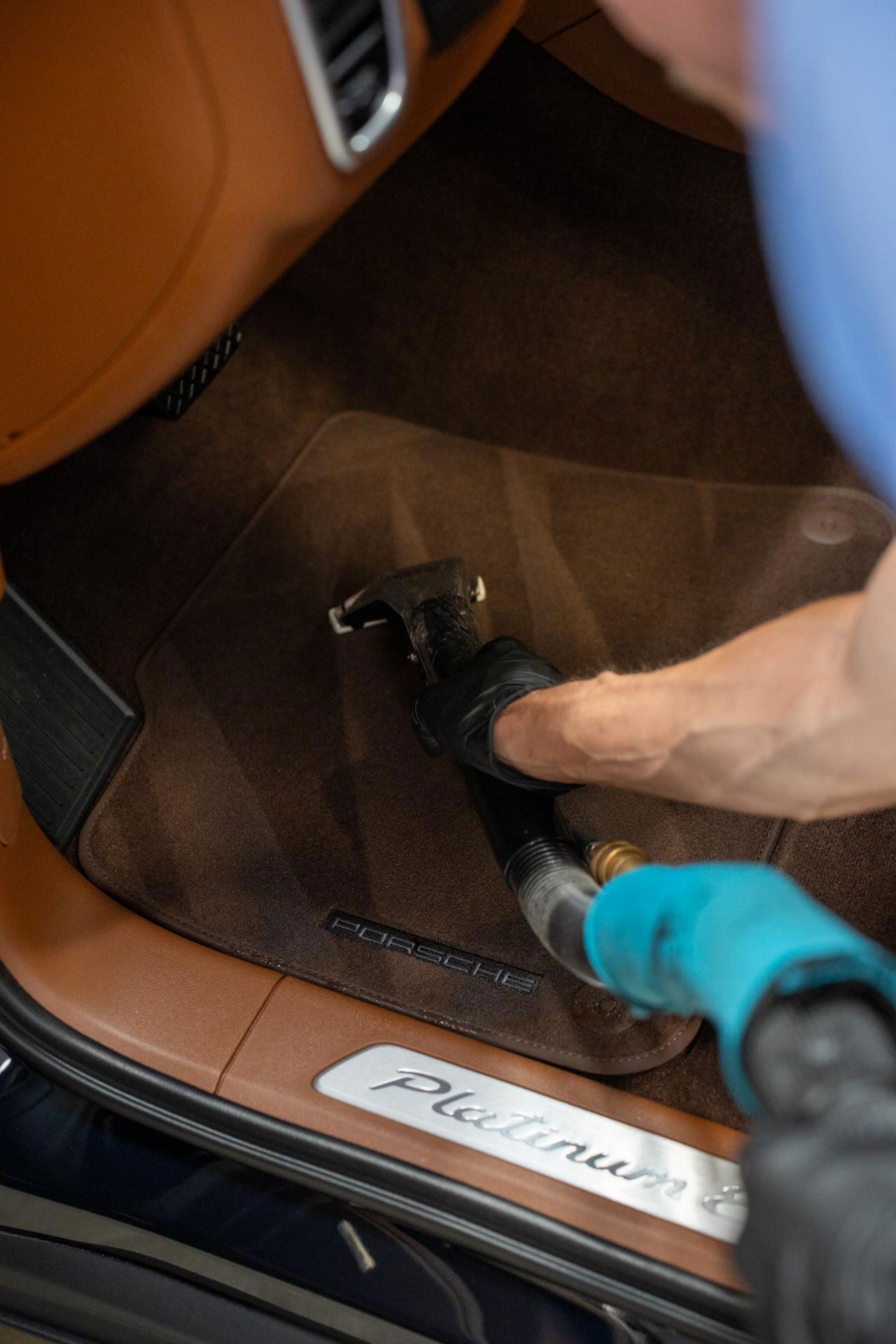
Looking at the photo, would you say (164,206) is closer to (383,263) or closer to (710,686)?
(710,686)

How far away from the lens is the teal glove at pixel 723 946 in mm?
497

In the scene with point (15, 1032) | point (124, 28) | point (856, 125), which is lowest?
point (15, 1032)

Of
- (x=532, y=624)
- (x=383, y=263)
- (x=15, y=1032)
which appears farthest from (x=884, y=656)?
(x=383, y=263)

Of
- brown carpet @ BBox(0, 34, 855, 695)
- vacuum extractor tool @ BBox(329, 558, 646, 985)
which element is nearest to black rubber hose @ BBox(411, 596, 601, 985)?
vacuum extractor tool @ BBox(329, 558, 646, 985)

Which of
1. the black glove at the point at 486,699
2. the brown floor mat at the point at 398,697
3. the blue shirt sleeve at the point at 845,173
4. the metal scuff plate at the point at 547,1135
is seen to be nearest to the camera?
the blue shirt sleeve at the point at 845,173

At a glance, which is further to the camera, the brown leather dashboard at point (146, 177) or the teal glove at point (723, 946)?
the brown leather dashboard at point (146, 177)

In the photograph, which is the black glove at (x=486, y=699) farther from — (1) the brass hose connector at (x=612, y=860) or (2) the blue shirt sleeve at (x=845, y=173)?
(2) the blue shirt sleeve at (x=845, y=173)

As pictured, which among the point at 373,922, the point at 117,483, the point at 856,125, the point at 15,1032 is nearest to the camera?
the point at 856,125

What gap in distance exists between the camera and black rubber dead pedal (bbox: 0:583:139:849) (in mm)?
1118

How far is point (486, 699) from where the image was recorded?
94cm

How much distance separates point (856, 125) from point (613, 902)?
1.55 ft

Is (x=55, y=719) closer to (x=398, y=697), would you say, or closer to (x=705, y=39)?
(x=398, y=697)

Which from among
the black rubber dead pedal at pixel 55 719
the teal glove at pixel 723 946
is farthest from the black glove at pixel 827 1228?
the black rubber dead pedal at pixel 55 719

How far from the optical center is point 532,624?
1.21m
